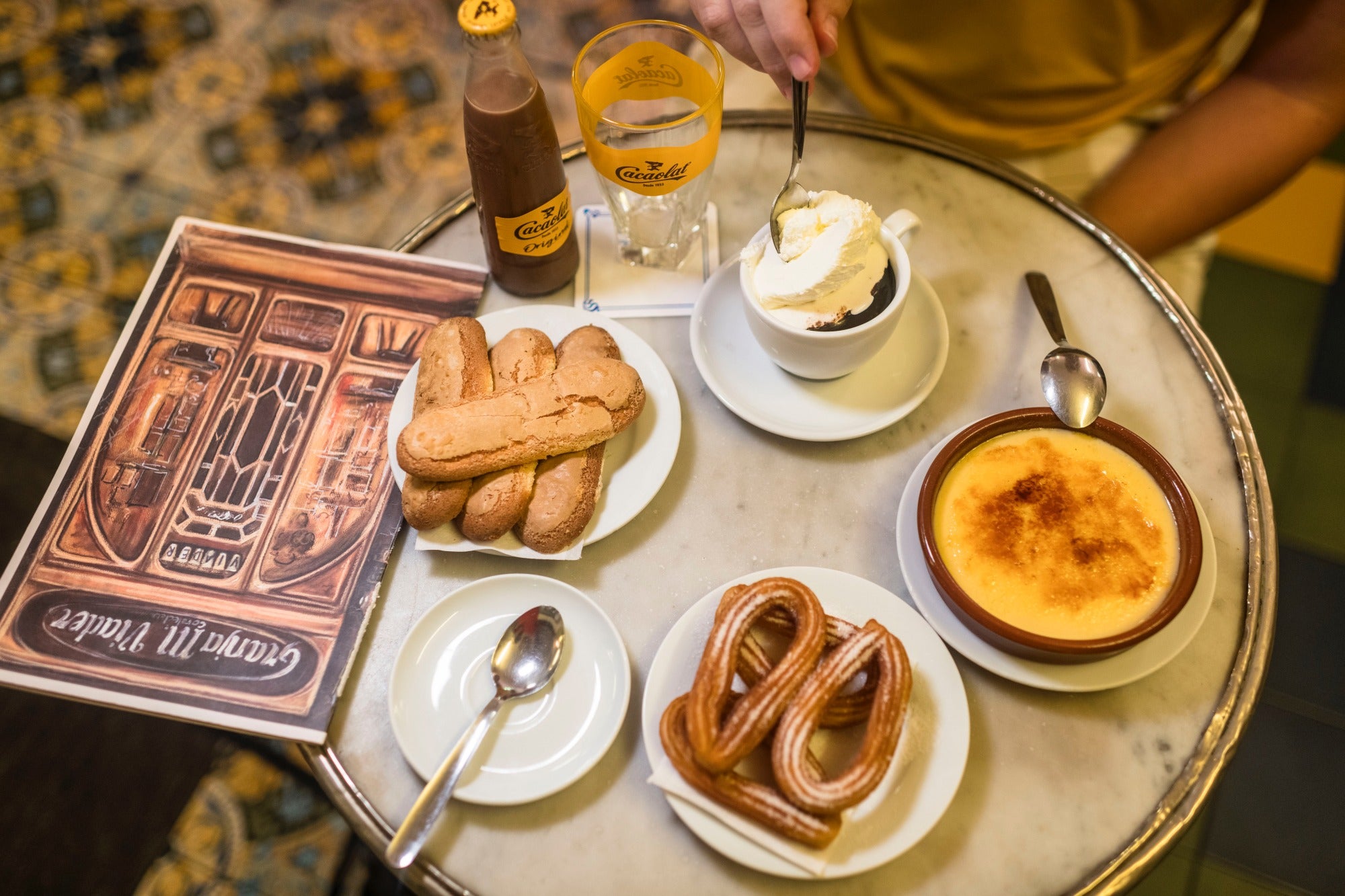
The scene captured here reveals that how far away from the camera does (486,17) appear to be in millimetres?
937

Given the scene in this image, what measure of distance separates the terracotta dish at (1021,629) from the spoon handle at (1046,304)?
19 cm

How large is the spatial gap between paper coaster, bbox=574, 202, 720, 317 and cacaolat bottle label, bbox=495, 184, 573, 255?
0.10 metres

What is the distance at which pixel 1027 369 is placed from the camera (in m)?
1.21

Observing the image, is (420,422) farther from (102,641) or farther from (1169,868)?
(1169,868)

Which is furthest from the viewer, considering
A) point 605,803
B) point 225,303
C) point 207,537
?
point 225,303

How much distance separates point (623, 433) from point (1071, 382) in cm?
57

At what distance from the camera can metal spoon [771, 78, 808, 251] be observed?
3.64 ft

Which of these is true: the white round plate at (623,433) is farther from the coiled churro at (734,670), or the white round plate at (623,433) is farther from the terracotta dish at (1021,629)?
the terracotta dish at (1021,629)

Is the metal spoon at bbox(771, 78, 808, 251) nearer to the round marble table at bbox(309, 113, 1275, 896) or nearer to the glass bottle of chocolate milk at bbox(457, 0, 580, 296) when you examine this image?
the round marble table at bbox(309, 113, 1275, 896)

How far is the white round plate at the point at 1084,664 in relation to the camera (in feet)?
3.20

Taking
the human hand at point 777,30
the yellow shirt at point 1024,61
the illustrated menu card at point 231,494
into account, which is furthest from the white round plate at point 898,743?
the yellow shirt at point 1024,61

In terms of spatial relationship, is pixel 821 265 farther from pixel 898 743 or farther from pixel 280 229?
pixel 280 229

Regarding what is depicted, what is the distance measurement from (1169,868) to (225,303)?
190 centimetres

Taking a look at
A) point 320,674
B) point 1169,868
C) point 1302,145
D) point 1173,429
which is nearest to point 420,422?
point 320,674
